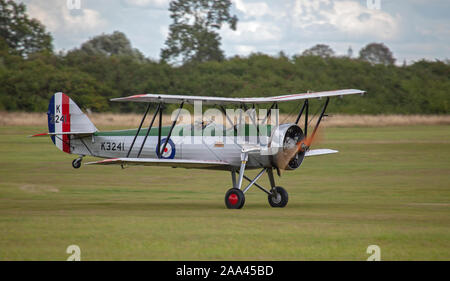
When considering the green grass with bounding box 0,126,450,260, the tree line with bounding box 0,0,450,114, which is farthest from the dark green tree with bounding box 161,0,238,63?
the green grass with bounding box 0,126,450,260

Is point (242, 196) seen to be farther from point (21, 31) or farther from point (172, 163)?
point (21, 31)

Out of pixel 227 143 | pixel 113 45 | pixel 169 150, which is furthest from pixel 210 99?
pixel 113 45

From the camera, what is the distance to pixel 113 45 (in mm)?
86750

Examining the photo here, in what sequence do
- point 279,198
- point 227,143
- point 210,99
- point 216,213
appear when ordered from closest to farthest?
point 216,213 → point 210,99 → point 227,143 → point 279,198

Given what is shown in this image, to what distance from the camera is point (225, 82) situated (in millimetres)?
62844

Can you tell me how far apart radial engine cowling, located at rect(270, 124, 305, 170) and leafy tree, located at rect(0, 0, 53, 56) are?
5986cm

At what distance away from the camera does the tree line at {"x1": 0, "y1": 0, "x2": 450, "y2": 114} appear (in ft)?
184

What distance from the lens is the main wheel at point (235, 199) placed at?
45.1 feet

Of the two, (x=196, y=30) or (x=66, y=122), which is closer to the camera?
(x=66, y=122)

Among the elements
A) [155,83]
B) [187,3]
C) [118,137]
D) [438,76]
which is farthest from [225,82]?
[118,137]

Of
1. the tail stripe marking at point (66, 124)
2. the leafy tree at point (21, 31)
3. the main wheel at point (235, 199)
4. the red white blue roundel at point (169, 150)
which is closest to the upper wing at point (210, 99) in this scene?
the red white blue roundel at point (169, 150)

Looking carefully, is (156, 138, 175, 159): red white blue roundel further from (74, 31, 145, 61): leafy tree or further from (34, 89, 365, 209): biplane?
(74, 31, 145, 61): leafy tree

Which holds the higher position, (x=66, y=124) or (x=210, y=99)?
(x=210, y=99)

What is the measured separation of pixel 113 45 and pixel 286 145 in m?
75.4
